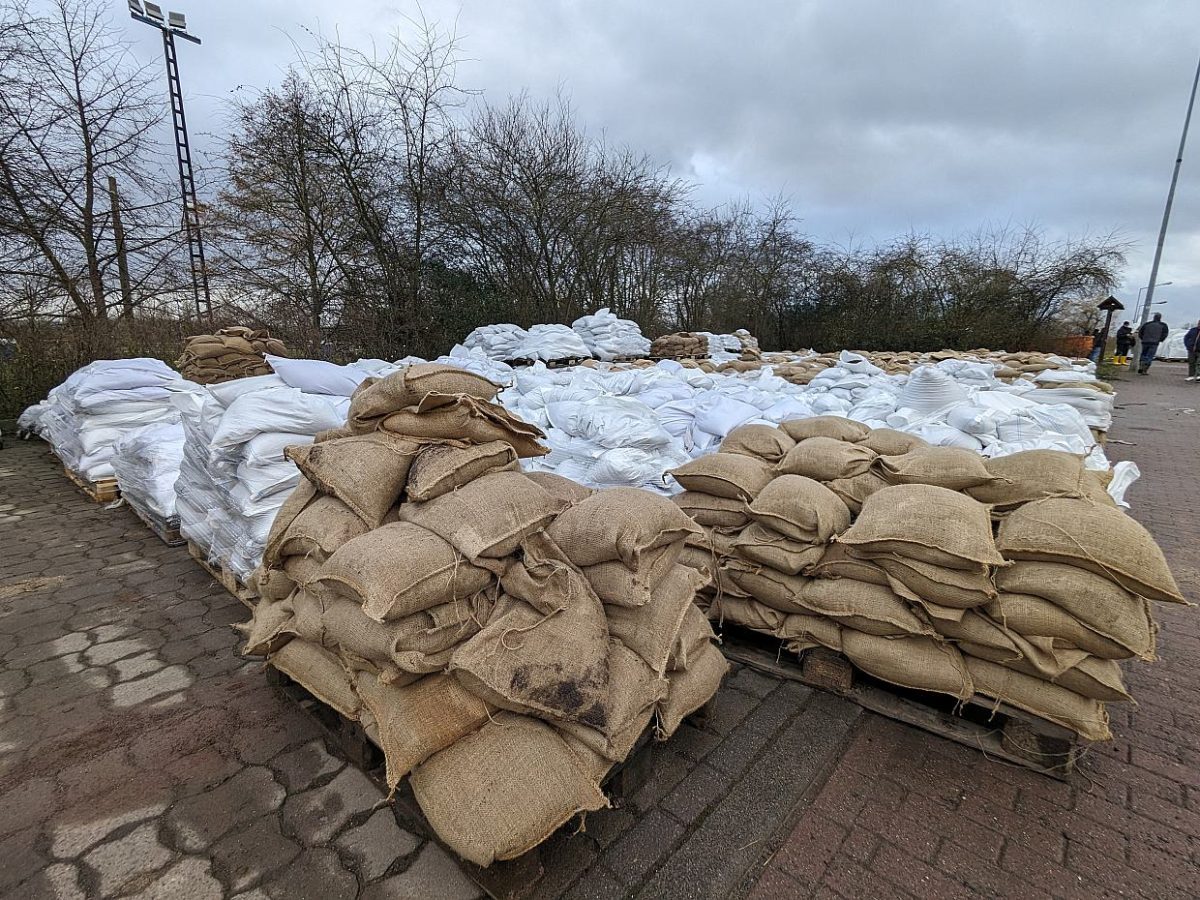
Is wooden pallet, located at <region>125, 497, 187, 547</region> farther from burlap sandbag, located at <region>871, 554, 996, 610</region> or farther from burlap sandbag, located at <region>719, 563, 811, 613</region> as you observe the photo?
burlap sandbag, located at <region>871, 554, 996, 610</region>

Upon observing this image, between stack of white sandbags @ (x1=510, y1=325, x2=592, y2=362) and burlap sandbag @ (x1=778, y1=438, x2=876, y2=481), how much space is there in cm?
618

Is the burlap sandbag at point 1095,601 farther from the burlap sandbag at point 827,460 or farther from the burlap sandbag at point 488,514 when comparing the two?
the burlap sandbag at point 488,514

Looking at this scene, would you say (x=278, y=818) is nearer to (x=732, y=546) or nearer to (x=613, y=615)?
(x=613, y=615)

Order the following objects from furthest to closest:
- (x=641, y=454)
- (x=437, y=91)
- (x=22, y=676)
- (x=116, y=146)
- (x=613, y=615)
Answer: (x=437, y=91)
(x=116, y=146)
(x=641, y=454)
(x=22, y=676)
(x=613, y=615)

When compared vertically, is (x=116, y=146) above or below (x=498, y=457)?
above

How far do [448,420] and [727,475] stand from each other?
4.40ft

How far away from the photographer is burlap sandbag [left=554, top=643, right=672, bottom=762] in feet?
4.79

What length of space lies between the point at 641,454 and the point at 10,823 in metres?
2.90

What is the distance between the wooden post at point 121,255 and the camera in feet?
26.8

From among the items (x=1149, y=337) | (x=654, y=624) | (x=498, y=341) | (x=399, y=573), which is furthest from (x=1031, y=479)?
(x=1149, y=337)

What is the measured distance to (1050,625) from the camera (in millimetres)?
1799

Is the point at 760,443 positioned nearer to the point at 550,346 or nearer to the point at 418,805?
the point at 418,805

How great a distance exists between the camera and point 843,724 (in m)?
2.07

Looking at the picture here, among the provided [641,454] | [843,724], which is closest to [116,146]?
[641,454]
